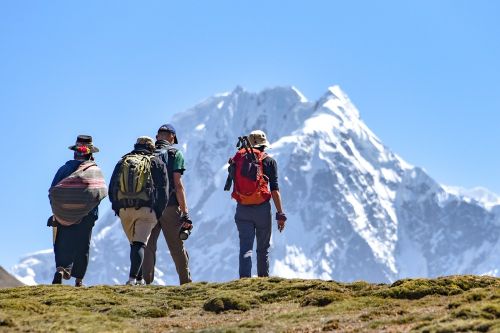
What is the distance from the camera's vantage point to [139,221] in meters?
20.2

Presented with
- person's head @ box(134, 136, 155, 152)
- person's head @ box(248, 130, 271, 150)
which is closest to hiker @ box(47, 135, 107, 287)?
person's head @ box(134, 136, 155, 152)

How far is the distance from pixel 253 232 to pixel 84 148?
3.92 metres

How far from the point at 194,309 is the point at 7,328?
369 cm

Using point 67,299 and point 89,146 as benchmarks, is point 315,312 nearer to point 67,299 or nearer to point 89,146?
point 67,299

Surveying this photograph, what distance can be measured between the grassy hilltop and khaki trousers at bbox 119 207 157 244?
1.19 m

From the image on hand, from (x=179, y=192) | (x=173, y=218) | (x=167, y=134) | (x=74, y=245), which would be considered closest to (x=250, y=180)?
(x=179, y=192)

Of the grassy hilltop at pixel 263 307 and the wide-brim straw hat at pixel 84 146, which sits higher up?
the wide-brim straw hat at pixel 84 146

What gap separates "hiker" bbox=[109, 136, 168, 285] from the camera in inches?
790

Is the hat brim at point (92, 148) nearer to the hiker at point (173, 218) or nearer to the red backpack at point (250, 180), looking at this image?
the hiker at point (173, 218)

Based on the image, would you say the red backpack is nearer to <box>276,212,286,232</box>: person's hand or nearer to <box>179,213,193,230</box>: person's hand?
<box>276,212,286,232</box>: person's hand

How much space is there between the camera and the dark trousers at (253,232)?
21.7 meters

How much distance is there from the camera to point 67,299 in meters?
17.6

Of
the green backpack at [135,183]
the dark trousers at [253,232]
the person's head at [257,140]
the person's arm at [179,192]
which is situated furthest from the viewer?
the person's head at [257,140]

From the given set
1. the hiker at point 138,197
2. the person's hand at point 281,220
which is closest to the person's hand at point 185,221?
the hiker at point 138,197
